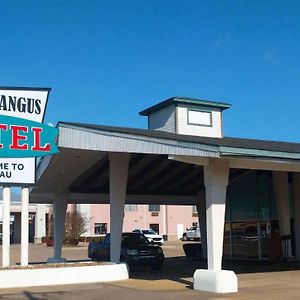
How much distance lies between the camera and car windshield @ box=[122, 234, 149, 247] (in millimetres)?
24656

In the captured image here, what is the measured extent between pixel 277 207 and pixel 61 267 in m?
10.9

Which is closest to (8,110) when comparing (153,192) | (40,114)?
(40,114)

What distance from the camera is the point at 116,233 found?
65.9 feet

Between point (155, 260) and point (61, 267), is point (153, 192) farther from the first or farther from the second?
point (61, 267)

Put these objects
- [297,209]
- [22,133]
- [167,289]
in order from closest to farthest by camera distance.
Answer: [167,289] < [22,133] < [297,209]

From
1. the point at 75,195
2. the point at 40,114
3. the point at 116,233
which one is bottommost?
the point at 116,233

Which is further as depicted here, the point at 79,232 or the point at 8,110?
the point at 79,232

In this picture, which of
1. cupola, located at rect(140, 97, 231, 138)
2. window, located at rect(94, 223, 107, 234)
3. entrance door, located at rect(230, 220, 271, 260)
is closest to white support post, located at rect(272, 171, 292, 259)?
entrance door, located at rect(230, 220, 271, 260)

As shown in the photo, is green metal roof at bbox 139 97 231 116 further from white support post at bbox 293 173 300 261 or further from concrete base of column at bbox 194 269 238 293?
concrete base of column at bbox 194 269 238 293

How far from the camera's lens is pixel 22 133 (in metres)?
17.5

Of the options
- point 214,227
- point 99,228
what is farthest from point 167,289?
point 99,228

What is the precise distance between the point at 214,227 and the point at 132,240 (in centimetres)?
987

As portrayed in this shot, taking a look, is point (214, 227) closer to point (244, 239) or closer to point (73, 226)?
point (244, 239)

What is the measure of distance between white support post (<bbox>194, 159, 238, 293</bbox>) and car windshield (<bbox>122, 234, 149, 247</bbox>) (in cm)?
925
